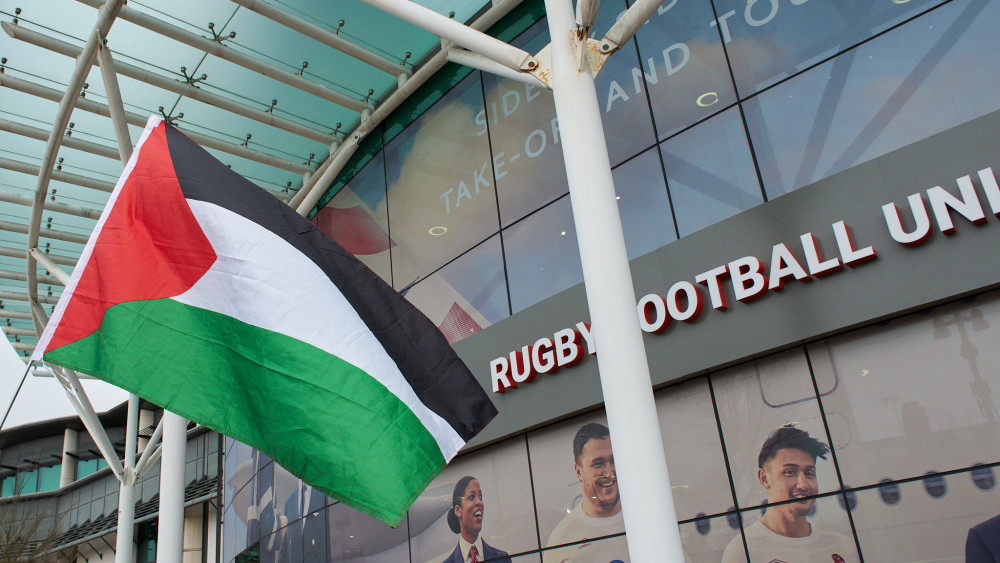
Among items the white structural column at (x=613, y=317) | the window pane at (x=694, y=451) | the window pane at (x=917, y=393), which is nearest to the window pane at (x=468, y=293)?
the window pane at (x=694, y=451)

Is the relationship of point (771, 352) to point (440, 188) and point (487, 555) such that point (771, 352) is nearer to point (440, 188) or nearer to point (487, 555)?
point (487, 555)

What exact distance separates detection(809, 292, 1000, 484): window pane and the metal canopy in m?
8.98

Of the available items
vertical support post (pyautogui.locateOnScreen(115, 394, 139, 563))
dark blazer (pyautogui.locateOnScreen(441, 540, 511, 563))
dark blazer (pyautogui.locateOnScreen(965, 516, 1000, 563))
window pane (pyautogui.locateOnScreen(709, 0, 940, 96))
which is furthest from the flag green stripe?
vertical support post (pyautogui.locateOnScreen(115, 394, 139, 563))

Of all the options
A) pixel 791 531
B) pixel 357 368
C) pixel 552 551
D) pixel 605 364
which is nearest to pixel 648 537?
pixel 605 364

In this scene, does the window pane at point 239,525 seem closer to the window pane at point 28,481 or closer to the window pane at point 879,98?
the window pane at point 879,98

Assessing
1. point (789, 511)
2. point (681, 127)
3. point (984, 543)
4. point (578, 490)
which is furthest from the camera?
point (578, 490)

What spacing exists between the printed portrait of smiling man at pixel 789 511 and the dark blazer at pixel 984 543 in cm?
112

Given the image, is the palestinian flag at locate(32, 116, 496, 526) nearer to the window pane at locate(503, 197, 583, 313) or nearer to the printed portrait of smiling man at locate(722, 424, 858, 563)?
the printed portrait of smiling man at locate(722, 424, 858, 563)

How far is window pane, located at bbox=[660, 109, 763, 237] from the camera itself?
32.3 feet

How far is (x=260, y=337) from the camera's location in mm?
5055

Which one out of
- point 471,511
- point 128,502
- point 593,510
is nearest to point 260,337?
point 593,510

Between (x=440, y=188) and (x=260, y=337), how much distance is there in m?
10.5

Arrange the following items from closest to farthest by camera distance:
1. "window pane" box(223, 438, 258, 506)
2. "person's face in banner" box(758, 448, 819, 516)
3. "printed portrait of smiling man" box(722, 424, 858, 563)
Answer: "printed portrait of smiling man" box(722, 424, 858, 563)
"person's face in banner" box(758, 448, 819, 516)
"window pane" box(223, 438, 258, 506)

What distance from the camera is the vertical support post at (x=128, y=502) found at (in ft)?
49.9
